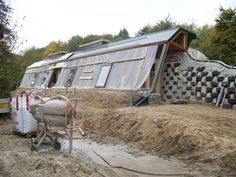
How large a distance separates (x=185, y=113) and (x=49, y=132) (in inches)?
187

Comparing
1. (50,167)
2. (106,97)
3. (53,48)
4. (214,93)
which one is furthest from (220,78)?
(53,48)

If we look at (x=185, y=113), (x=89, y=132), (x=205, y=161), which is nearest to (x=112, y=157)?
(x=205, y=161)

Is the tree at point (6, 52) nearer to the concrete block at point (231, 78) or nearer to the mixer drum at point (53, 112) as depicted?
the mixer drum at point (53, 112)

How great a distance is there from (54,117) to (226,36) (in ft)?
43.2

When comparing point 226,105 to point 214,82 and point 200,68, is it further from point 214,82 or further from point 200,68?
point 200,68

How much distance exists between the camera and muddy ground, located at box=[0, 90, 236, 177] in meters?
5.10

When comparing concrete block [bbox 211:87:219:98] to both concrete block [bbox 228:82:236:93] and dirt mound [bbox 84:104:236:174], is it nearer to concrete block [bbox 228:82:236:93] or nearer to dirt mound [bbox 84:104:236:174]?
concrete block [bbox 228:82:236:93]

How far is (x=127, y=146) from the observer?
8.19 meters

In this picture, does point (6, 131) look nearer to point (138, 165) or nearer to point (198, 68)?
point (138, 165)

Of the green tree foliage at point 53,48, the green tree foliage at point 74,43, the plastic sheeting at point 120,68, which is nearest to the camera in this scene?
the plastic sheeting at point 120,68

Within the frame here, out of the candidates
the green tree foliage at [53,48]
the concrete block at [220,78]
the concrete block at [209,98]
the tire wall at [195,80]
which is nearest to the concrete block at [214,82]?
the tire wall at [195,80]

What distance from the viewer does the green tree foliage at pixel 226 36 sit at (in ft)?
55.8

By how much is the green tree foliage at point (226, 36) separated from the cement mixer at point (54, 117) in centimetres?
1264

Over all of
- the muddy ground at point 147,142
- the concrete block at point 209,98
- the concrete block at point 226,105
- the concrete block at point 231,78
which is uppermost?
the concrete block at point 231,78
